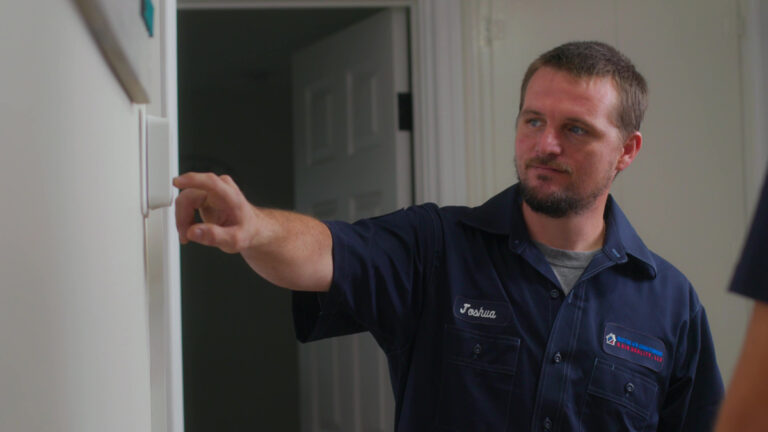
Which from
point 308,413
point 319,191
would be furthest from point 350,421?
point 319,191

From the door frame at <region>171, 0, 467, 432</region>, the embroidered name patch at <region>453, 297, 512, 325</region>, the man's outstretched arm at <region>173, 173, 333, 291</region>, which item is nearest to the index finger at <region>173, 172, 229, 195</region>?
the man's outstretched arm at <region>173, 173, 333, 291</region>

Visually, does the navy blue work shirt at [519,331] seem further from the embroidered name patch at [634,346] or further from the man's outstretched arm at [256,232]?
the man's outstretched arm at [256,232]

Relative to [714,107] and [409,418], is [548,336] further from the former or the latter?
[714,107]

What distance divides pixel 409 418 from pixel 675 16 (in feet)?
5.08

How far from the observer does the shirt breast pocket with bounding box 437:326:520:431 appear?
1.37 meters

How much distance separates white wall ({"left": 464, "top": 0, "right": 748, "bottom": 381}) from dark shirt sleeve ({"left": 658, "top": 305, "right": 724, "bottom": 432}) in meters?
0.90

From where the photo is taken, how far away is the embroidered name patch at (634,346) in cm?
141

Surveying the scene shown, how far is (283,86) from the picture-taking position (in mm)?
4602

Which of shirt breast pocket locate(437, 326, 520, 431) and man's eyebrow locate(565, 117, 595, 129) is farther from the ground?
man's eyebrow locate(565, 117, 595, 129)

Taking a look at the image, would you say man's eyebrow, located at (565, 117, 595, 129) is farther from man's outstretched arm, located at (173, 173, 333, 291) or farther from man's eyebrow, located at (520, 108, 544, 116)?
man's outstretched arm, located at (173, 173, 333, 291)

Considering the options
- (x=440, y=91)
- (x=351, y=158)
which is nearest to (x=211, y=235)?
(x=440, y=91)

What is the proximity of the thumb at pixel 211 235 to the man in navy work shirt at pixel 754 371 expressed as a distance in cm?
43

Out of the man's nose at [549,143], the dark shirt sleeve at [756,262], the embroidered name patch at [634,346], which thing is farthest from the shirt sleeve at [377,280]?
the dark shirt sleeve at [756,262]

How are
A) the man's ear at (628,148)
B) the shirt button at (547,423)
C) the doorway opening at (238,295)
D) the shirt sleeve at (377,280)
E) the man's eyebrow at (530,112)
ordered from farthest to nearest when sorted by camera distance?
the doorway opening at (238,295) → the man's ear at (628,148) → the man's eyebrow at (530,112) → the shirt button at (547,423) → the shirt sleeve at (377,280)
